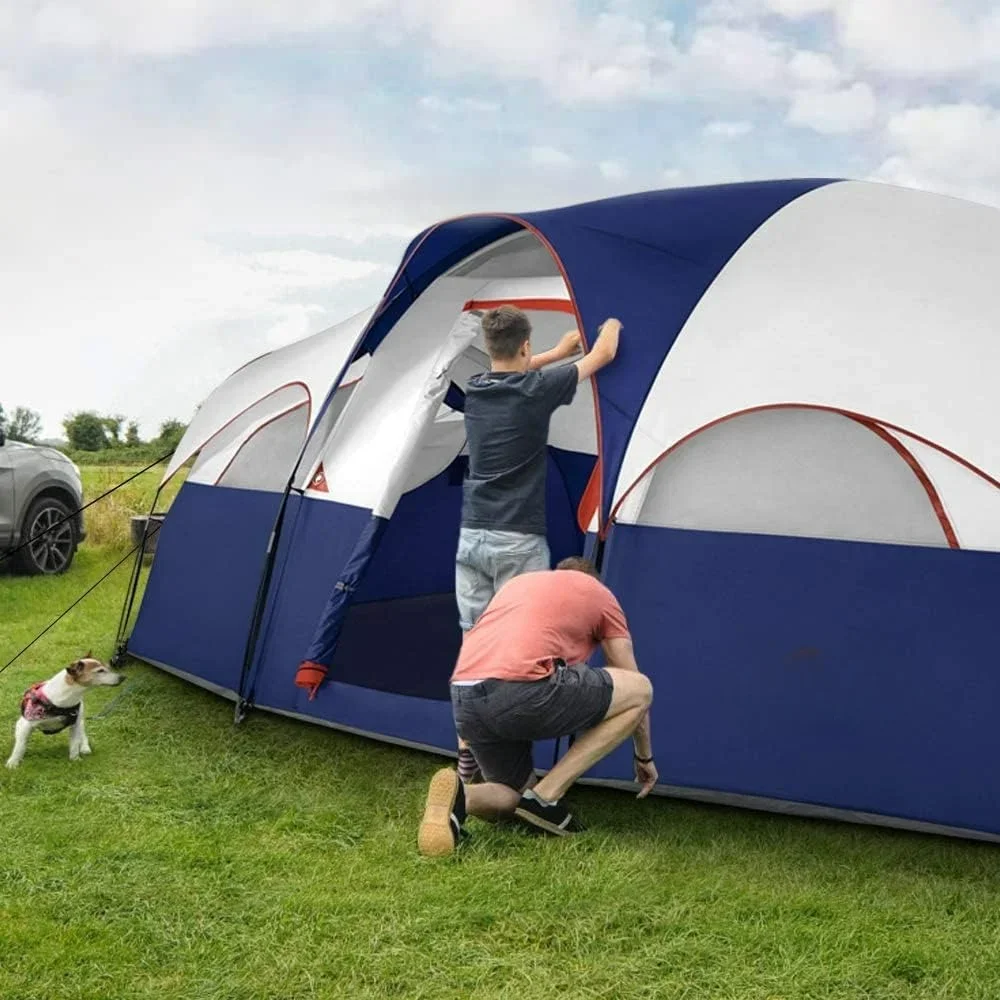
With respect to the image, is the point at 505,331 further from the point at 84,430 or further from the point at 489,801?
the point at 84,430

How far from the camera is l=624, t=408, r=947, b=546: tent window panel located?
15.1 ft

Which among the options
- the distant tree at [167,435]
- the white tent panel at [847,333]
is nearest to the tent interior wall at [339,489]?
the white tent panel at [847,333]

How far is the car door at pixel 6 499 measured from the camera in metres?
10.5

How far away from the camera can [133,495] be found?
48.8 feet

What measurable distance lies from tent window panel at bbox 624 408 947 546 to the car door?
282 inches

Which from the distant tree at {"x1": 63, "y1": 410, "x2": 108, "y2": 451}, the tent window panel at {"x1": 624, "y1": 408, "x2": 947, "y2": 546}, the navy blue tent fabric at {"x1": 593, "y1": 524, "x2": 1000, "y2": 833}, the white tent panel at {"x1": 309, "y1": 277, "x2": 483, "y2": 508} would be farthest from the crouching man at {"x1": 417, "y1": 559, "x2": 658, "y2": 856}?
the distant tree at {"x1": 63, "y1": 410, "x2": 108, "y2": 451}

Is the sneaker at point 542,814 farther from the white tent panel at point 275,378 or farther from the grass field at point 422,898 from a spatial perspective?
the white tent panel at point 275,378

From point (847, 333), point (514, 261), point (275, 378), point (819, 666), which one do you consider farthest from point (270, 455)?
point (819, 666)

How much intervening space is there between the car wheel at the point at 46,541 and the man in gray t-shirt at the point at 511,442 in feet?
22.0

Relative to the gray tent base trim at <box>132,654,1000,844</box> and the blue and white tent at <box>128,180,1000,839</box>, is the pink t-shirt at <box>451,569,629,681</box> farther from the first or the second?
the gray tent base trim at <box>132,654,1000,844</box>

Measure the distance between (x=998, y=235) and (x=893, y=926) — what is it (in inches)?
108

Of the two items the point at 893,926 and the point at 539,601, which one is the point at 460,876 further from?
the point at 893,926

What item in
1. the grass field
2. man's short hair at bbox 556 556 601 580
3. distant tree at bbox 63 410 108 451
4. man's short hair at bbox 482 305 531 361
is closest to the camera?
the grass field

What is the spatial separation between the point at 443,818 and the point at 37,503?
745 cm
